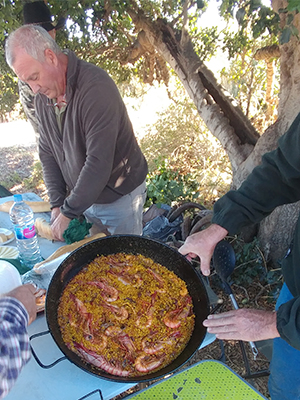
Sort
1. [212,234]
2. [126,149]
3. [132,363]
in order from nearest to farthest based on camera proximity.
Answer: [132,363] → [212,234] → [126,149]

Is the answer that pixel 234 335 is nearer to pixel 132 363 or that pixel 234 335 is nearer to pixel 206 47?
pixel 132 363

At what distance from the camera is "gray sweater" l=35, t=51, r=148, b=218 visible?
7.23 ft

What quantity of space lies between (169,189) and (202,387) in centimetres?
340

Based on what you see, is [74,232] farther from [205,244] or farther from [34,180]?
[34,180]

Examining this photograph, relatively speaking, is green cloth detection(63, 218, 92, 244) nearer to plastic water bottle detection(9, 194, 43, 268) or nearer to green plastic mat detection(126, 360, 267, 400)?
plastic water bottle detection(9, 194, 43, 268)

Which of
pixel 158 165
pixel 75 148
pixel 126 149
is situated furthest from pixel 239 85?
pixel 75 148

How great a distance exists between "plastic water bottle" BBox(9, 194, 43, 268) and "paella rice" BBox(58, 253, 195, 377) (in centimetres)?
44

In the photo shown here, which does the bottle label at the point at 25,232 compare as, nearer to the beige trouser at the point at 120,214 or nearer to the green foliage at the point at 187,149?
the beige trouser at the point at 120,214

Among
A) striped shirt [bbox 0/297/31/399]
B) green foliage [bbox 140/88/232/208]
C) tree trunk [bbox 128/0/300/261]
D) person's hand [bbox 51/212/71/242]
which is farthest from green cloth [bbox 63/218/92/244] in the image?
green foliage [bbox 140/88/232/208]

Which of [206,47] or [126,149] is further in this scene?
[206,47]

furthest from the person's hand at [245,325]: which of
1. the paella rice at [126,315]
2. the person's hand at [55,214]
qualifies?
the person's hand at [55,214]

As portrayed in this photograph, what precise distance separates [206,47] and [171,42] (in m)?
0.78

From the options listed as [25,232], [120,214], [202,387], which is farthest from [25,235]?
[202,387]

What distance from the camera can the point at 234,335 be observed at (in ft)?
4.25
